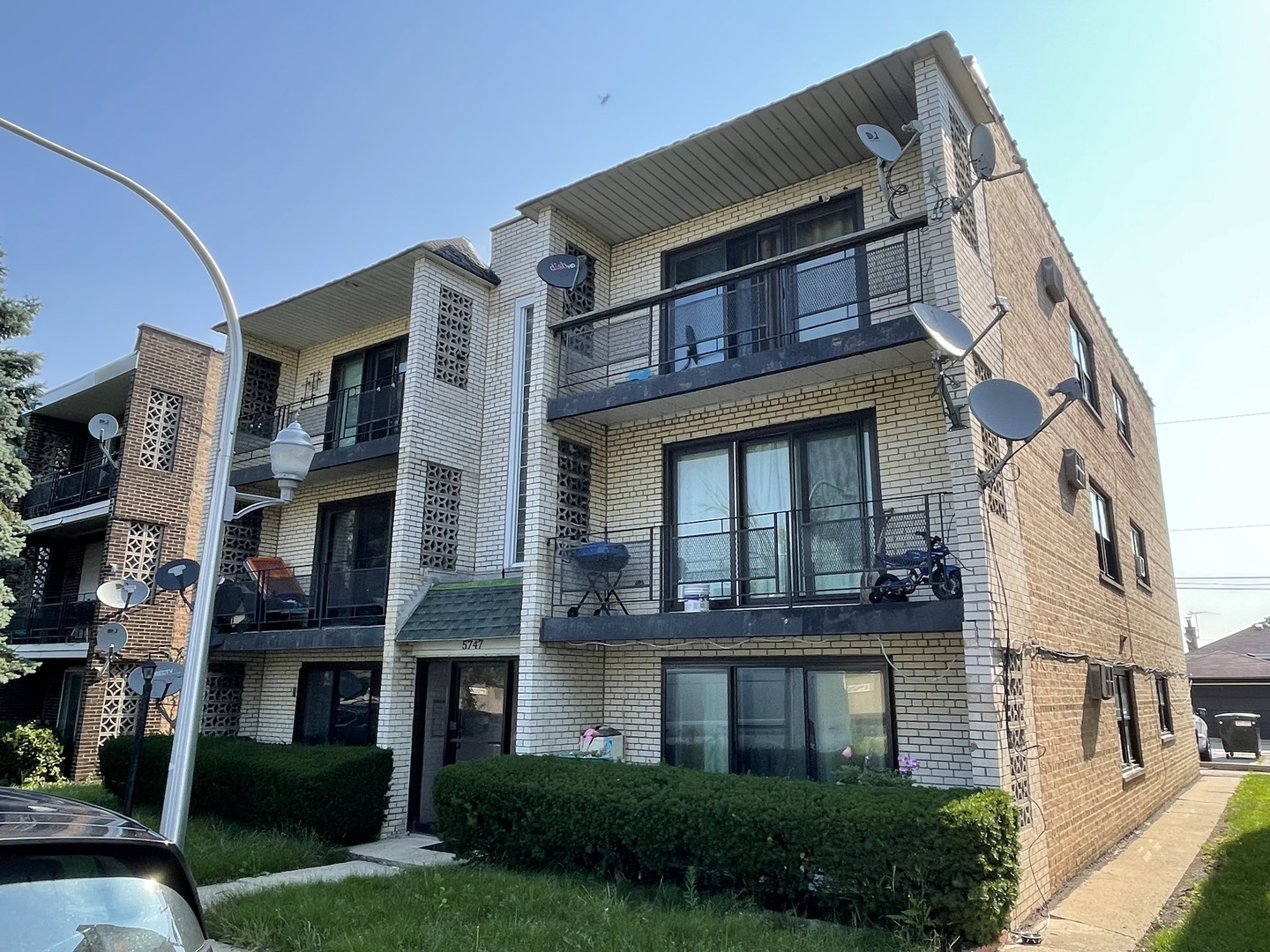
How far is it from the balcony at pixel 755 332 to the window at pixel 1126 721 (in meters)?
6.41

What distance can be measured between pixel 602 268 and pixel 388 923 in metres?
9.00

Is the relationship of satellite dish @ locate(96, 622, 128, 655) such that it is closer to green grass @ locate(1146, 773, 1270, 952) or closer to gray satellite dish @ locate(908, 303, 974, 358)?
gray satellite dish @ locate(908, 303, 974, 358)

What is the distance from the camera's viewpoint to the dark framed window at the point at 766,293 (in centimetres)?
975

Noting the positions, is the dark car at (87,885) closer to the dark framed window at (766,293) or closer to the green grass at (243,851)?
the green grass at (243,851)

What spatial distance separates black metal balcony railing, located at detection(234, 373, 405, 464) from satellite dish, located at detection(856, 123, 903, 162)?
7.55 m

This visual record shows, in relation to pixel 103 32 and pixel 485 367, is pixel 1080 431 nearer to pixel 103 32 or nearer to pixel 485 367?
pixel 485 367

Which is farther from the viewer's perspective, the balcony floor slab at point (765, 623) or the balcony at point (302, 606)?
the balcony at point (302, 606)

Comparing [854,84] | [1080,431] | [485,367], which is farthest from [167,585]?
[1080,431]

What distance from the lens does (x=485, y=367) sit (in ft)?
44.2

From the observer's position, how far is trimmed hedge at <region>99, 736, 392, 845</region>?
34.2 ft

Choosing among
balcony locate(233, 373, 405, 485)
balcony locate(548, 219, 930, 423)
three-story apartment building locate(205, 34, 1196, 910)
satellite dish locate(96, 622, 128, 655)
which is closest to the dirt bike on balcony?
three-story apartment building locate(205, 34, 1196, 910)

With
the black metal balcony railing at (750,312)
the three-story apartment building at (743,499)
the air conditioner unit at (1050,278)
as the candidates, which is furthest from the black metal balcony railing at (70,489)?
the air conditioner unit at (1050,278)

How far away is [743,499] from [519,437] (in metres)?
3.95

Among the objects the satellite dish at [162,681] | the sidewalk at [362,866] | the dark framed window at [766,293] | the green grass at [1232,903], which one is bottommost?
the sidewalk at [362,866]
